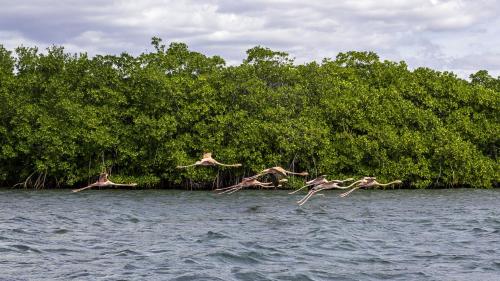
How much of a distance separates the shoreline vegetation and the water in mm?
11143

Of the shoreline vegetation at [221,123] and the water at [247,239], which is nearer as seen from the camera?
the water at [247,239]

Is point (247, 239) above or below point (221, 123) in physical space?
below

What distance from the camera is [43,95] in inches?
2295

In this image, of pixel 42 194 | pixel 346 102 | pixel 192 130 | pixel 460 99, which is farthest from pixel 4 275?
pixel 460 99

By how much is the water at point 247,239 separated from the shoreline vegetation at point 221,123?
11143mm

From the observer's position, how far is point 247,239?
27.6 meters

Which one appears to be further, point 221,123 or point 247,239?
point 221,123

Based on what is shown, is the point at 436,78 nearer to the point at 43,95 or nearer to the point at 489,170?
the point at 489,170

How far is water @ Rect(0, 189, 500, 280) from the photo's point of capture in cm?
2134

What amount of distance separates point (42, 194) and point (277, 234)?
25332 mm

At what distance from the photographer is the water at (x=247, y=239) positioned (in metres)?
21.3

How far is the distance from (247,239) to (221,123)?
3011 cm

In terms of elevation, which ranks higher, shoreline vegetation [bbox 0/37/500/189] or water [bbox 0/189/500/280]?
shoreline vegetation [bbox 0/37/500/189]

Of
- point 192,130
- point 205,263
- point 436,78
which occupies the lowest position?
point 205,263
